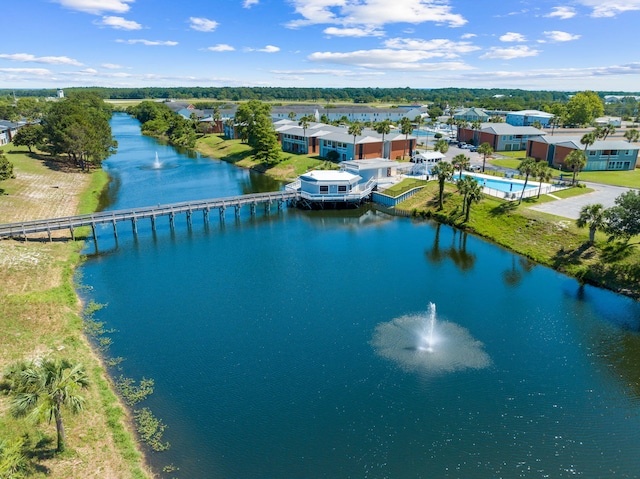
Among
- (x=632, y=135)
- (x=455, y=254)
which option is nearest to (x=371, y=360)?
(x=455, y=254)

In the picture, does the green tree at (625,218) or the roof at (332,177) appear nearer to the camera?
the green tree at (625,218)

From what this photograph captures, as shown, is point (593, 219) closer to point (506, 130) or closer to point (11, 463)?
point (11, 463)

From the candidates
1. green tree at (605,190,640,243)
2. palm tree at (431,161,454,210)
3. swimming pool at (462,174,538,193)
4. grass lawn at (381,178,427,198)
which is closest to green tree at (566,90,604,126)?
swimming pool at (462,174,538,193)

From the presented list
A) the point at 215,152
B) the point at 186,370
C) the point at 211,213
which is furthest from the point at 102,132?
the point at 186,370

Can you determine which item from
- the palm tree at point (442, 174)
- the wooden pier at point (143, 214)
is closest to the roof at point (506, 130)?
the palm tree at point (442, 174)

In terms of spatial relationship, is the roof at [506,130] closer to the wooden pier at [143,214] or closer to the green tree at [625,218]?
the wooden pier at [143,214]

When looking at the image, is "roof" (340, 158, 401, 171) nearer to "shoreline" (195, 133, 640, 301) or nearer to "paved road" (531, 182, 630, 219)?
"shoreline" (195, 133, 640, 301)

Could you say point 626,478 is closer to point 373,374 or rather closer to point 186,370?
point 373,374
